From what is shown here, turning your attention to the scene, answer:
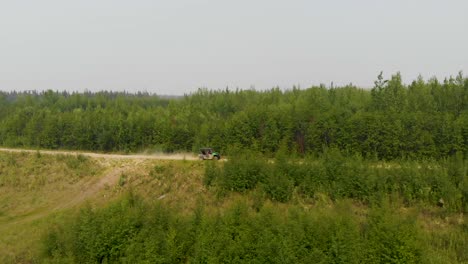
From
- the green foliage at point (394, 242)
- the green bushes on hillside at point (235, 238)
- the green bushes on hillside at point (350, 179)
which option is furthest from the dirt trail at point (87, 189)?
the green foliage at point (394, 242)

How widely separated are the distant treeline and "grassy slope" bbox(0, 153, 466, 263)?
6.95 metres

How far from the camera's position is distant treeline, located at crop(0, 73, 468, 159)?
36.7 m

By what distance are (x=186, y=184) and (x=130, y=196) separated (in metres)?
6.74

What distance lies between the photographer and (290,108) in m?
44.8

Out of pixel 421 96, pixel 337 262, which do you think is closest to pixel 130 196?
pixel 337 262

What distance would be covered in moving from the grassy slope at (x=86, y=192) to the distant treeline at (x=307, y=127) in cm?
695

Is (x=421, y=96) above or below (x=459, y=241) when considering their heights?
above

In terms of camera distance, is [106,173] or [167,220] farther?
[106,173]

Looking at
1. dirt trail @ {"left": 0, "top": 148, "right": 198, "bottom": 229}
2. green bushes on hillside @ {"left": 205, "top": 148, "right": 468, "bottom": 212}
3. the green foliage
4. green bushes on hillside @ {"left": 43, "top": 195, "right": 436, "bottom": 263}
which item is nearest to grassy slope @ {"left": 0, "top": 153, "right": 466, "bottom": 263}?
dirt trail @ {"left": 0, "top": 148, "right": 198, "bottom": 229}

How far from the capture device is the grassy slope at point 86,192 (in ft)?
83.3

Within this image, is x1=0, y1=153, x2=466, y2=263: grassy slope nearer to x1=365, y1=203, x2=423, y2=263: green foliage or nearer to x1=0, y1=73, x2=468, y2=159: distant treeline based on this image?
x1=365, y1=203, x2=423, y2=263: green foliage

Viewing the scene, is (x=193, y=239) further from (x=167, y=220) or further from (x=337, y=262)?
(x=337, y=262)

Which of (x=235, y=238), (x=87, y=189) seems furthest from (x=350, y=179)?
(x=87, y=189)

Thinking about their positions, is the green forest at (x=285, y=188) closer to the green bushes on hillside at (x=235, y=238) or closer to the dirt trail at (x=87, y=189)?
the green bushes on hillside at (x=235, y=238)
